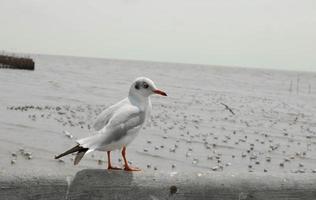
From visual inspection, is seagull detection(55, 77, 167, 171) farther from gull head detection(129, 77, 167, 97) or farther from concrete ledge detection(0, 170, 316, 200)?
concrete ledge detection(0, 170, 316, 200)

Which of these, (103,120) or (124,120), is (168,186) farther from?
(103,120)

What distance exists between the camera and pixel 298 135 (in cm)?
2481

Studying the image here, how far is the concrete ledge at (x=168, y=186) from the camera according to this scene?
122 inches

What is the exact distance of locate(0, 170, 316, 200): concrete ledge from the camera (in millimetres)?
3087

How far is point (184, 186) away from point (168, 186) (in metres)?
0.13

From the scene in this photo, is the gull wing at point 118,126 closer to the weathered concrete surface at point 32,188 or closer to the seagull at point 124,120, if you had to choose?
the seagull at point 124,120

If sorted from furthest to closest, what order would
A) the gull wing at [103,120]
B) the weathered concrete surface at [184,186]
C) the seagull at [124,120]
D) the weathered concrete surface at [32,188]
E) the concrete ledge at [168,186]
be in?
the gull wing at [103,120] < the seagull at [124,120] < the weathered concrete surface at [184,186] < the concrete ledge at [168,186] < the weathered concrete surface at [32,188]

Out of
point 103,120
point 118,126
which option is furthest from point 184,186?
point 103,120

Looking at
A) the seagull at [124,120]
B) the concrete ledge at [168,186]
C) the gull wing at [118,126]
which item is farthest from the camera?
the seagull at [124,120]

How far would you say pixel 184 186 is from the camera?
3.27m

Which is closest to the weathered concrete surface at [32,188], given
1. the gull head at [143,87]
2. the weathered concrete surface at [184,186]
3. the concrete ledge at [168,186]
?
the concrete ledge at [168,186]

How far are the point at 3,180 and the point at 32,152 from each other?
13240mm

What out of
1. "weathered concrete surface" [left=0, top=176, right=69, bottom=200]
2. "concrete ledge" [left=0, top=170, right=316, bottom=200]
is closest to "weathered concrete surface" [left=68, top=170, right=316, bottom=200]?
"concrete ledge" [left=0, top=170, right=316, bottom=200]

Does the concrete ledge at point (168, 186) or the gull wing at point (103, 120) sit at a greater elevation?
the gull wing at point (103, 120)
